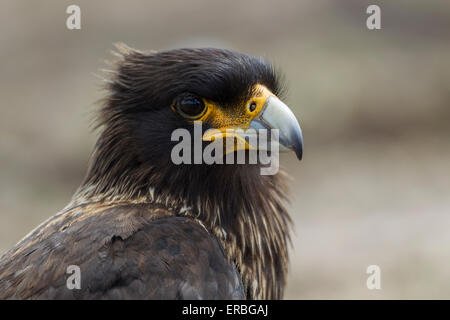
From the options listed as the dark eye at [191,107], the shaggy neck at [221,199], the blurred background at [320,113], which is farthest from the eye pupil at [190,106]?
the blurred background at [320,113]

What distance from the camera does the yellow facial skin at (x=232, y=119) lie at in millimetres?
3266

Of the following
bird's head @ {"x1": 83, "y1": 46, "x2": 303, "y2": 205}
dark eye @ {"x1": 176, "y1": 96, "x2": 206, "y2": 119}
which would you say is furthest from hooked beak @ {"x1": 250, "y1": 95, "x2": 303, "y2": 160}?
dark eye @ {"x1": 176, "y1": 96, "x2": 206, "y2": 119}

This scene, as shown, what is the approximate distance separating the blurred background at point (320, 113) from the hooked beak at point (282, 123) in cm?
490

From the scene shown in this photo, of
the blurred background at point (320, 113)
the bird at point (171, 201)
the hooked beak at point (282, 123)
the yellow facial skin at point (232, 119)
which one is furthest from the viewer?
the blurred background at point (320, 113)

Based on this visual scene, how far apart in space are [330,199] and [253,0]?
4.90m

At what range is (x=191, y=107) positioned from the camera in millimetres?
3223

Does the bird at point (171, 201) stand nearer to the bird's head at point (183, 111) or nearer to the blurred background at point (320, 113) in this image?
the bird's head at point (183, 111)

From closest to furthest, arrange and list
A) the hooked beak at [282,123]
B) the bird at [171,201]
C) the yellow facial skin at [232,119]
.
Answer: the bird at [171,201], the hooked beak at [282,123], the yellow facial skin at [232,119]

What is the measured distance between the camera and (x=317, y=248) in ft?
29.2

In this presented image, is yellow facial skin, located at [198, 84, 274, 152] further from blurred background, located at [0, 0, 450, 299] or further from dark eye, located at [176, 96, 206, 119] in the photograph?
blurred background, located at [0, 0, 450, 299]

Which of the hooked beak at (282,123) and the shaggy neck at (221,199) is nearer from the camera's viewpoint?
the hooked beak at (282,123)
